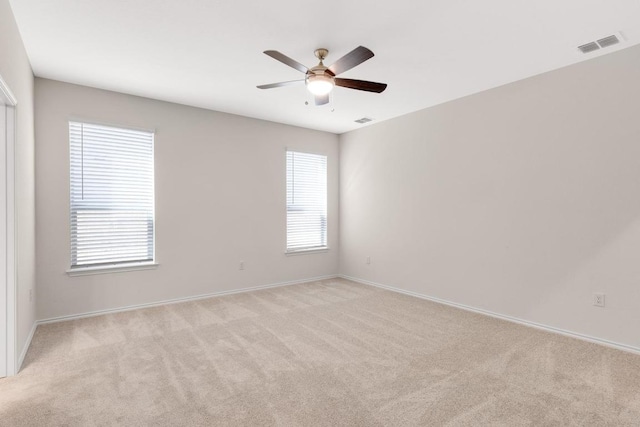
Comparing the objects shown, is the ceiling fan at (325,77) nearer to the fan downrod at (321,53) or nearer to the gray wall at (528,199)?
the fan downrod at (321,53)

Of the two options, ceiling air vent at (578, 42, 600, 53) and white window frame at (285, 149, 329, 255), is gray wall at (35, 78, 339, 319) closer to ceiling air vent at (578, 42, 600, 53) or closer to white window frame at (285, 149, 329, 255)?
white window frame at (285, 149, 329, 255)

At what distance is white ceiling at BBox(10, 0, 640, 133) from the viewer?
242cm

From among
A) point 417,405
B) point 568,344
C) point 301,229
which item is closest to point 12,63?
point 417,405

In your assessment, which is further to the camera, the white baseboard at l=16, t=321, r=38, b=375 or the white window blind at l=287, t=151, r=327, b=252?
the white window blind at l=287, t=151, r=327, b=252

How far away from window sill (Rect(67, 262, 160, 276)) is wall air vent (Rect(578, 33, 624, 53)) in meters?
5.13

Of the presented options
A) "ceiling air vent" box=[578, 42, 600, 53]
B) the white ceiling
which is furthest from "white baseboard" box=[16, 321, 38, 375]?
"ceiling air vent" box=[578, 42, 600, 53]

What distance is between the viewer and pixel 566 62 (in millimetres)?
3285

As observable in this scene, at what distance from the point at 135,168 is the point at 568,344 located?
5095mm

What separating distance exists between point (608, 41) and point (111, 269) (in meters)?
5.53

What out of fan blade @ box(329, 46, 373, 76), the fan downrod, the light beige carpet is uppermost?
the fan downrod

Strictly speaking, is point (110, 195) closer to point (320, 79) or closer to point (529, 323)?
point (320, 79)

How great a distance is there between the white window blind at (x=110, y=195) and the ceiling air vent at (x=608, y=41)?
4.82m

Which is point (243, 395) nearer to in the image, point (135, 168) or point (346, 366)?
point (346, 366)

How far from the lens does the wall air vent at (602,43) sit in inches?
110
